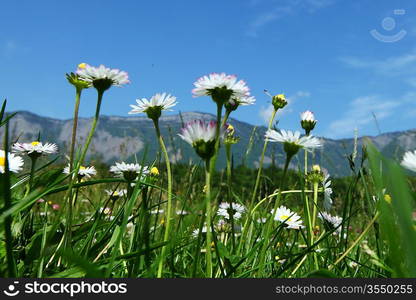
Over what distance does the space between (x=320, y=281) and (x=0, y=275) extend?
66 cm

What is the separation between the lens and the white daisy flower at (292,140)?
1.00 metres

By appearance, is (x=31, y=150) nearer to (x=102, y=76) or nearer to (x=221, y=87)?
(x=102, y=76)

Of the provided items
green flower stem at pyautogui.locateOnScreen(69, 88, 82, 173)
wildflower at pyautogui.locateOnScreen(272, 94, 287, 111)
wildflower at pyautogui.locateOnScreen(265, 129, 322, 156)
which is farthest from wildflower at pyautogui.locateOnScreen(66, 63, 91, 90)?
wildflower at pyautogui.locateOnScreen(272, 94, 287, 111)

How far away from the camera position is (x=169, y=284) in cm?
75

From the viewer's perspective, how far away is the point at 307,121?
62.4 inches

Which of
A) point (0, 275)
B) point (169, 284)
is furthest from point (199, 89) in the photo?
point (0, 275)

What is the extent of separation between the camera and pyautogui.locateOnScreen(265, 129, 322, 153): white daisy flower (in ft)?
3.29

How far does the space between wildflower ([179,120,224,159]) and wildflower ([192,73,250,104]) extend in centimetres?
15

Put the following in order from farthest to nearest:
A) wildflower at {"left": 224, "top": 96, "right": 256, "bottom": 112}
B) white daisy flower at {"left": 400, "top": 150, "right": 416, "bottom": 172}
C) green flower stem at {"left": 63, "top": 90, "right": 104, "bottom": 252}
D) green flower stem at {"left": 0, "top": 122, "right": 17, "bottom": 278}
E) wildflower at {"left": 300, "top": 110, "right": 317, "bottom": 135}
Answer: wildflower at {"left": 300, "top": 110, "right": 317, "bottom": 135}
wildflower at {"left": 224, "top": 96, "right": 256, "bottom": 112}
green flower stem at {"left": 63, "top": 90, "right": 104, "bottom": 252}
white daisy flower at {"left": 400, "top": 150, "right": 416, "bottom": 172}
green flower stem at {"left": 0, "top": 122, "right": 17, "bottom": 278}

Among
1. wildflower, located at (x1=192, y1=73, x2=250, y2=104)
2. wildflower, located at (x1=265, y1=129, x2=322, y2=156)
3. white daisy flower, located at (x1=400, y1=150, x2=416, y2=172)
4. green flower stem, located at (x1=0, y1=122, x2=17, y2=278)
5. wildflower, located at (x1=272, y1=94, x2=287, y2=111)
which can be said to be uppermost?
wildflower, located at (x1=272, y1=94, x2=287, y2=111)

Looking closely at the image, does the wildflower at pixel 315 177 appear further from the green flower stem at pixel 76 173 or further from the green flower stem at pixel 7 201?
the green flower stem at pixel 7 201

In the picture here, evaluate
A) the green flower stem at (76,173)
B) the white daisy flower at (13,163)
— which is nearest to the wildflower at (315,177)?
the green flower stem at (76,173)

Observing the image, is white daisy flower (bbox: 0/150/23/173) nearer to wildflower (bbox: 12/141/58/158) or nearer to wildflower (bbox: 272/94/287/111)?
wildflower (bbox: 12/141/58/158)

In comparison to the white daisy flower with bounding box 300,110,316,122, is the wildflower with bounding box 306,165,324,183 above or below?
below
